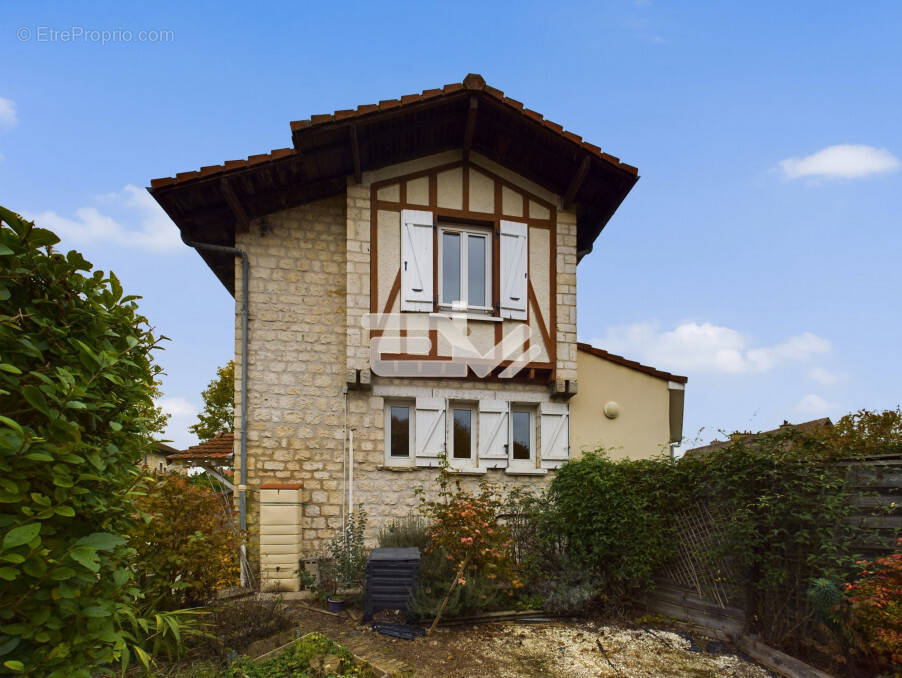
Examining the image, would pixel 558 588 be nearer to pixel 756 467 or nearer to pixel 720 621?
pixel 720 621

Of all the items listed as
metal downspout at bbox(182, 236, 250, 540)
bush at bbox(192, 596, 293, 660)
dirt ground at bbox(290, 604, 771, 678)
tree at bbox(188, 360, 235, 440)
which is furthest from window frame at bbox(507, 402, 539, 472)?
tree at bbox(188, 360, 235, 440)

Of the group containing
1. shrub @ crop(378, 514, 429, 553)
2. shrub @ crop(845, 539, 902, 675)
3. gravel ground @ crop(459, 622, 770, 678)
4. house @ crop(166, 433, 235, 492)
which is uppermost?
house @ crop(166, 433, 235, 492)

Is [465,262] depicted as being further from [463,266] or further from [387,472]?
[387,472]

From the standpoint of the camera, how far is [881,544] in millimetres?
3949

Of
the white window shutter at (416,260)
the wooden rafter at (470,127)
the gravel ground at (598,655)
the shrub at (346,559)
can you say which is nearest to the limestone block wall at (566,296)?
the wooden rafter at (470,127)

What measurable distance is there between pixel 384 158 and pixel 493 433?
175 inches

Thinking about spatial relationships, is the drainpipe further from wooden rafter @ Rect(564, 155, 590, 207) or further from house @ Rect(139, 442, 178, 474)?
wooden rafter @ Rect(564, 155, 590, 207)

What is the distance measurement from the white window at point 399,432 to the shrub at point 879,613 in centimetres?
519

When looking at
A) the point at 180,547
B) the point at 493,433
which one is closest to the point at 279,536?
the point at 180,547

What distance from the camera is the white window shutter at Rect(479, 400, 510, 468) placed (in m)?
7.76

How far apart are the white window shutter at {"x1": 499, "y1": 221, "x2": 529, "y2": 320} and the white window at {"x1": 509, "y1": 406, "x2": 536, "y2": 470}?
149 cm

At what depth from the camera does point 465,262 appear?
8.16m

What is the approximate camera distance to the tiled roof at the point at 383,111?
275 inches

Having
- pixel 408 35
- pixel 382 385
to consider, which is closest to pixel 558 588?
pixel 382 385
